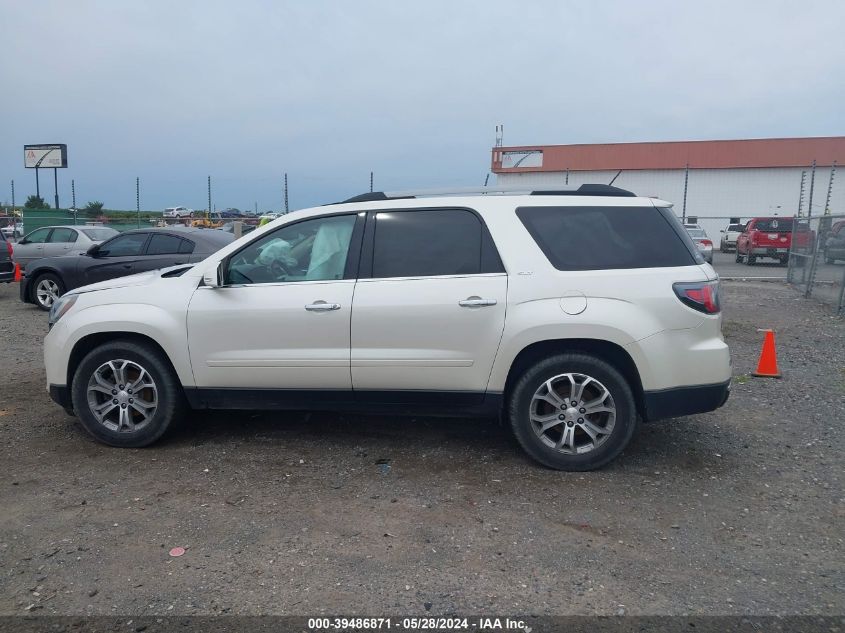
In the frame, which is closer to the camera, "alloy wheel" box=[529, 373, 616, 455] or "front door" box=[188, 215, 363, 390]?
"alloy wheel" box=[529, 373, 616, 455]

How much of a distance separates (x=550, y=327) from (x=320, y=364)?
60.9 inches

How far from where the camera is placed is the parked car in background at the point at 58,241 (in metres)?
15.5

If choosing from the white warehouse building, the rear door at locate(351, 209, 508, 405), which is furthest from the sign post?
the rear door at locate(351, 209, 508, 405)

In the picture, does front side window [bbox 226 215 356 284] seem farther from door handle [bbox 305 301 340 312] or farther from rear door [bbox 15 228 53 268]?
rear door [bbox 15 228 53 268]

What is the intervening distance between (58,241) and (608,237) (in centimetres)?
1488

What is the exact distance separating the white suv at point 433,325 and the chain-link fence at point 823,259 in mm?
8630

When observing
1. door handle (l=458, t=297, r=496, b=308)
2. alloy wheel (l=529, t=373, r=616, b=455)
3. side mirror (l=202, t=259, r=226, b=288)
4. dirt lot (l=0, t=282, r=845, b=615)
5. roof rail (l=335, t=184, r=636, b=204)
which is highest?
roof rail (l=335, t=184, r=636, b=204)

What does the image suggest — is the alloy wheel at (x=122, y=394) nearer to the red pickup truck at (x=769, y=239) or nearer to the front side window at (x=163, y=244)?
the front side window at (x=163, y=244)

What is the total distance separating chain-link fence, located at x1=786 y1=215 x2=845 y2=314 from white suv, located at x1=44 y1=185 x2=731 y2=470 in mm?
8630

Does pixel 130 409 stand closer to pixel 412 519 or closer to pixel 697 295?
pixel 412 519

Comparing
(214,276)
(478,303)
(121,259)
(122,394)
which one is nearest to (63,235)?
(121,259)

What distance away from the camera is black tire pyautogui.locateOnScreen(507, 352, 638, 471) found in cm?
443

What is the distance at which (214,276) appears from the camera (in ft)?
15.8

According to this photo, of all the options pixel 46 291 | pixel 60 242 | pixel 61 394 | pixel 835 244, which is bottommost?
pixel 46 291
